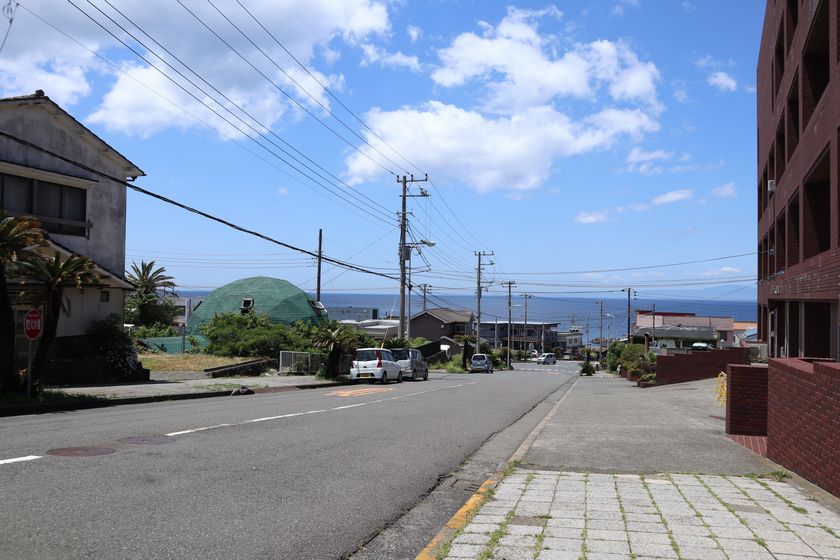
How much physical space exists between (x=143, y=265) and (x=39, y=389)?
158ft

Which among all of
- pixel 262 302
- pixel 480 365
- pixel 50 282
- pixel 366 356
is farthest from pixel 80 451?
pixel 480 365

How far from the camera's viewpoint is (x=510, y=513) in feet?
22.1

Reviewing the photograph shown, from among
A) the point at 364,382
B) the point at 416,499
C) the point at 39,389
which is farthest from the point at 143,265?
the point at 416,499

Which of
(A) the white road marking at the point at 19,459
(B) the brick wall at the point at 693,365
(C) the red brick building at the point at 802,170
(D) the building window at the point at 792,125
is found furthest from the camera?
(B) the brick wall at the point at 693,365

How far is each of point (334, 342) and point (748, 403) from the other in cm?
2204

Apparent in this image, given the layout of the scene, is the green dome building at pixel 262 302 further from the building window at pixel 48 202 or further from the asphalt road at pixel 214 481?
the asphalt road at pixel 214 481

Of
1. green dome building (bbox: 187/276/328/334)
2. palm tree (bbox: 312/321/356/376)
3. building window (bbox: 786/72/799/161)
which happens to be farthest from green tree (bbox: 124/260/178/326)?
building window (bbox: 786/72/799/161)

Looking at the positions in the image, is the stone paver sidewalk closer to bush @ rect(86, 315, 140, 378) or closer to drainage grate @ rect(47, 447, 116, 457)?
drainage grate @ rect(47, 447, 116, 457)

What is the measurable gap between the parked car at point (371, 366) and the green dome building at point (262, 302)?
1462 centimetres

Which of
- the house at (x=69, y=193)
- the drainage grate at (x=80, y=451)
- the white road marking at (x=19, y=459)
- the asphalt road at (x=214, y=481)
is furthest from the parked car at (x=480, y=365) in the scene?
the white road marking at (x=19, y=459)

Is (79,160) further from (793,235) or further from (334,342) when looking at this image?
(793,235)

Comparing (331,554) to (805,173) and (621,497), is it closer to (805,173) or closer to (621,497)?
(621,497)

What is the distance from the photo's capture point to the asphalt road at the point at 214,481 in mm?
5750

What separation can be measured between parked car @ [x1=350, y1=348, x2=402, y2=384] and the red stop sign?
1780 centimetres
